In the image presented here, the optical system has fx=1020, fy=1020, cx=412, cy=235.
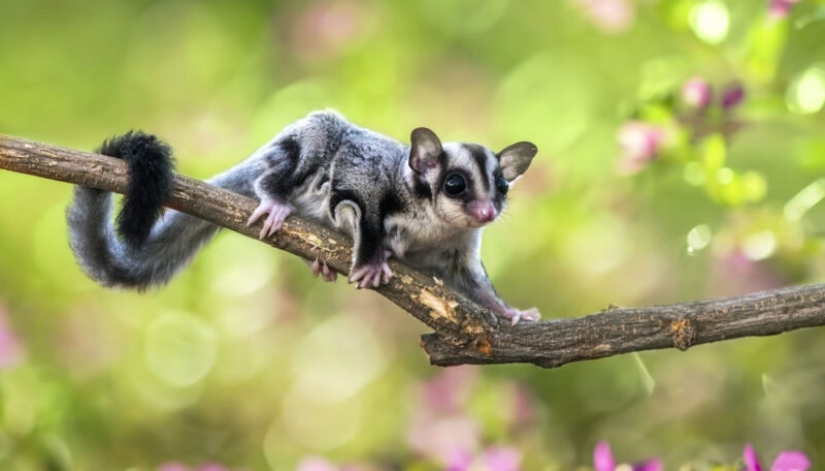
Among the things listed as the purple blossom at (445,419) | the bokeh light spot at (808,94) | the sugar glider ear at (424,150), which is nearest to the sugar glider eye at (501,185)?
the sugar glider ear at (424,150)

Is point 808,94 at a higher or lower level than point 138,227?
higher

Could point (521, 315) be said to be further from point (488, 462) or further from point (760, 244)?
point (760, 244)

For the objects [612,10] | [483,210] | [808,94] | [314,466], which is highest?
[612,10]

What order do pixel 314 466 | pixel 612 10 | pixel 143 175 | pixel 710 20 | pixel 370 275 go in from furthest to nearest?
pixel 612 10 → pixel 314 466 → pixel 710 20 → pixel 370 275 → pixel 143 175

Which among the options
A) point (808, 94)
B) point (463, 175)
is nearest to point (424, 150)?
point (463, 175)

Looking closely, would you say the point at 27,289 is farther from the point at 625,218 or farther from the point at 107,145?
the point at 625,218

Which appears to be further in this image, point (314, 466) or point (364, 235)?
point (314, 466)

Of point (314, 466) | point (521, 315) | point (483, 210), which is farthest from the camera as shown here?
point (314, 466)
